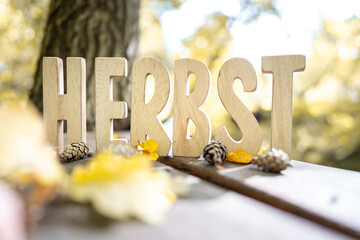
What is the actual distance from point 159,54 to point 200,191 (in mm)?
4247

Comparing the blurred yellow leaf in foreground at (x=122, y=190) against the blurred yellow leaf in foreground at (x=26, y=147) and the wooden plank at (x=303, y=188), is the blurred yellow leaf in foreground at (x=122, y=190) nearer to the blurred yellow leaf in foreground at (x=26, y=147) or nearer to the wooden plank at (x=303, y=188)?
the blurred yellow leaf in foreground at (x=26, y=147)

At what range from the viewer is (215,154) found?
0.81 metres

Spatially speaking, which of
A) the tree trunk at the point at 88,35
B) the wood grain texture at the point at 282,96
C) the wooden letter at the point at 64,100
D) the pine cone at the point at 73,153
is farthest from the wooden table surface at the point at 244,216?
the tree trunk at the point at 88,35

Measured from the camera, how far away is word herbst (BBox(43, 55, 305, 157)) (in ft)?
3.17

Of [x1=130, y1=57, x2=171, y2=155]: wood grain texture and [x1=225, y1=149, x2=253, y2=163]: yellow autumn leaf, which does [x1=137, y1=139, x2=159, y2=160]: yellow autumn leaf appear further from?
[x1=225, y1=149, x2=253, y2=163]: yellow autumn leaf

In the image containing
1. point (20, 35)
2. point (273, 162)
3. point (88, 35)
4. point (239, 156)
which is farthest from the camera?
point (20, 35)

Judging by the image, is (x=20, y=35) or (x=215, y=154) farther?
(x=20, y=35)

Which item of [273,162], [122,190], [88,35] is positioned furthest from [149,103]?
[88,35]

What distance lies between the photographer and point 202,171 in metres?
0.76

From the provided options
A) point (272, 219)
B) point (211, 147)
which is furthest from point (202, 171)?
point (272, 219)

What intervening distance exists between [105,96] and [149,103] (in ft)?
0.64

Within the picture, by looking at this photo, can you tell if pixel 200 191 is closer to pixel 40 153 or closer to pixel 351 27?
pixel 40 153

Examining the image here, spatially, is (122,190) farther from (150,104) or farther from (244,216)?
(150,104)

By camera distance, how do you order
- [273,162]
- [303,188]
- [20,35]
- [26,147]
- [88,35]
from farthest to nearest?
[20,35], [88,35], [273,162], [303,188], [26,147]
